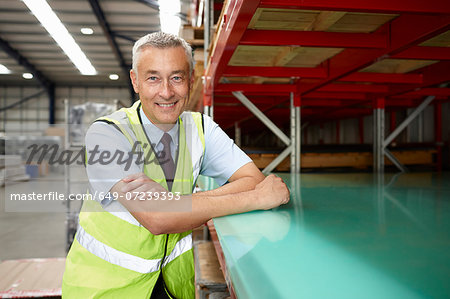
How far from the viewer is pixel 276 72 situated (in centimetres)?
372

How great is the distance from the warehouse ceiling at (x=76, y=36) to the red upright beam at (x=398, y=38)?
11.8 m

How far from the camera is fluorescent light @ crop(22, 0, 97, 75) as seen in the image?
12.9m

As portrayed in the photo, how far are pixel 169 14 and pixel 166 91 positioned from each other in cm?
1335

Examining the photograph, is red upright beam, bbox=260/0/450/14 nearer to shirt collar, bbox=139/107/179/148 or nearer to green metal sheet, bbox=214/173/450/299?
shirt collar, bbox=139/107/179/148

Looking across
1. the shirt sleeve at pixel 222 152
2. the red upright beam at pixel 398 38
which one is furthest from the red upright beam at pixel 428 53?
the shirt sleeve at pixel 222 152

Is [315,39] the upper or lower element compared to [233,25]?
upper

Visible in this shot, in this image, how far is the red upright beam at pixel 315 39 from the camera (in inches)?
95.6

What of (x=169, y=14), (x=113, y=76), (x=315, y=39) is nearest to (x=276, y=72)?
(x=315, y=39)

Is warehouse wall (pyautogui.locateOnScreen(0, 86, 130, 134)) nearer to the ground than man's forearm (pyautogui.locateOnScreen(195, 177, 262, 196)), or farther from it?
farther from it

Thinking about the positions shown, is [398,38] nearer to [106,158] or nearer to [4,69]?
[106,158]

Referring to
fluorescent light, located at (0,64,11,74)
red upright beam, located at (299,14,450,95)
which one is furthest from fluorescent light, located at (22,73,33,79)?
red upright beam, located at (299,14,450,95)

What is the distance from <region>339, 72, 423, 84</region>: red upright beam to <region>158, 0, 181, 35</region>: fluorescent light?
32.1 ft

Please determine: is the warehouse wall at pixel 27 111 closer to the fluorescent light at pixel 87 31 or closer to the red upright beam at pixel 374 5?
the fluorescent light at pixel 87 31

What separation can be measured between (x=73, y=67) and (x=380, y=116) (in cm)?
2021
